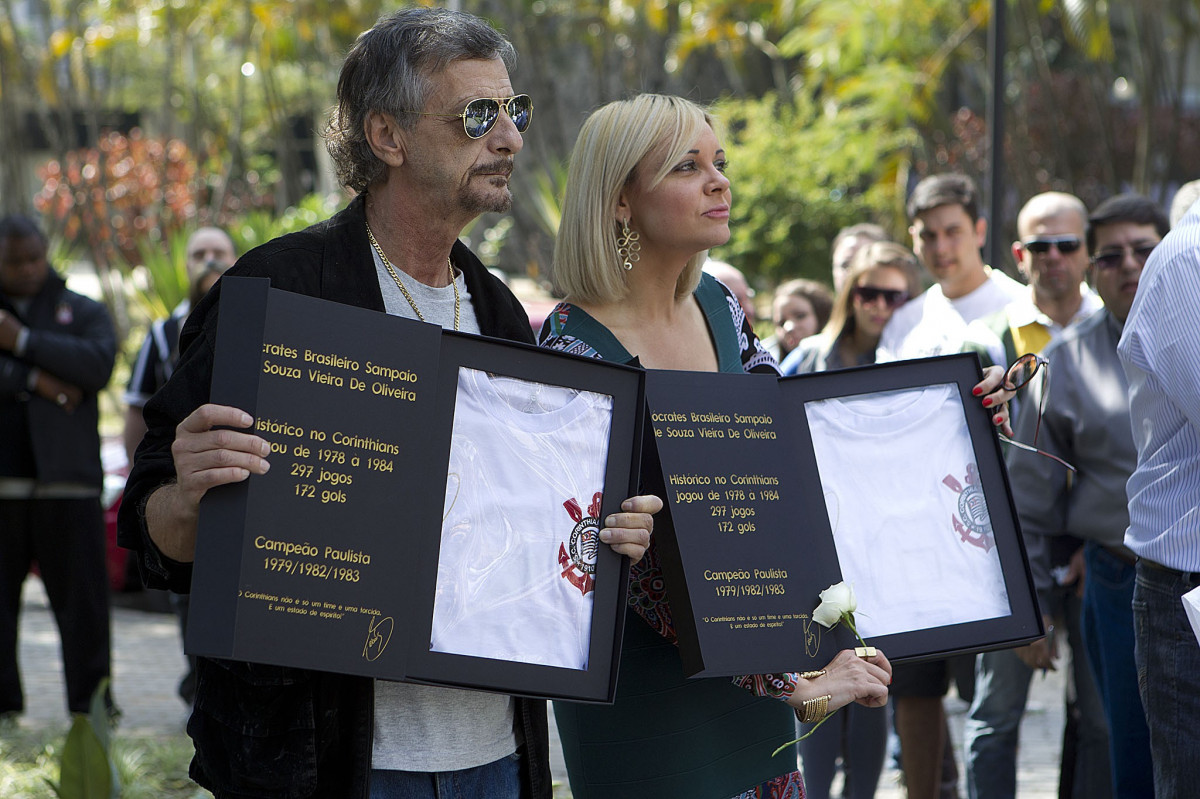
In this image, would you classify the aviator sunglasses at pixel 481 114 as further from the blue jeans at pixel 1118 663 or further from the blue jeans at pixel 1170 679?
the blue jeans at pixel 1118 663

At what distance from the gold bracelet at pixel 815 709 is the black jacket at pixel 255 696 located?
3.14 ft

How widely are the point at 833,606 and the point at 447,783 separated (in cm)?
87

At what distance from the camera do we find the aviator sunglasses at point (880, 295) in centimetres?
578

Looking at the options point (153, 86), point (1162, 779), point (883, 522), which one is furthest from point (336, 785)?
point (153, 86)

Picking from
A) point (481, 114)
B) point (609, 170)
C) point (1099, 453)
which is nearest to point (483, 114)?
point (481, 114)

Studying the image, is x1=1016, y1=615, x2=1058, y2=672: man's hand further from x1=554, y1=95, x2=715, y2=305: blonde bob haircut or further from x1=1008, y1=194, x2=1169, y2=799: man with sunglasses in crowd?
Answer: x1=554, y1=95, x2=715, y2=305: blonde bob haircut

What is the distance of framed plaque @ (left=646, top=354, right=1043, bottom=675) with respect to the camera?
2.61 m

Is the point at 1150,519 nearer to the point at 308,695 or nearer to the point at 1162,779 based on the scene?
the point at 1162,779

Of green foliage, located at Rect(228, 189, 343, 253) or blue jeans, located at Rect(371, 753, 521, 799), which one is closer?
blue jeans, located at Rect(371, 753, 521, 799)

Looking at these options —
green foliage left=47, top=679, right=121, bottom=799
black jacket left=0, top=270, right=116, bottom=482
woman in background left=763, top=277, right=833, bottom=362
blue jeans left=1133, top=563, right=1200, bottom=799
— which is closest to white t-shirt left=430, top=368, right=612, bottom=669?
blue jeans left=1133, top=563, right=1200, bottom=799

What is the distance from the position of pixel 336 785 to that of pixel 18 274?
17.8 feet

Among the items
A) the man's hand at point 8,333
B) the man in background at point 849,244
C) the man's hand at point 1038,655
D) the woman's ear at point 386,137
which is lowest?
the man's hand at point 1038,655
